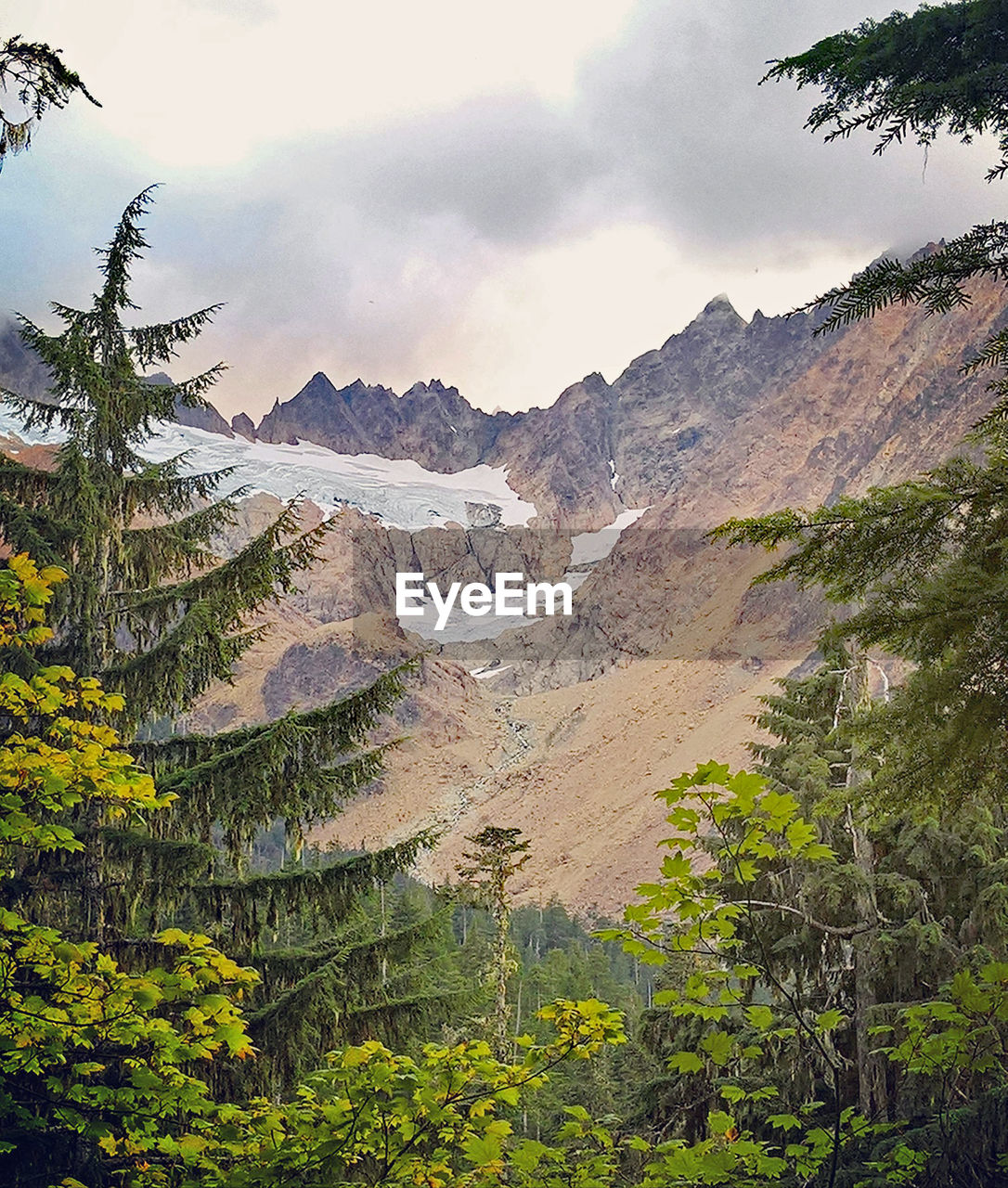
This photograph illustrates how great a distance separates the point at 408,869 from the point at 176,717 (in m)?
3.00

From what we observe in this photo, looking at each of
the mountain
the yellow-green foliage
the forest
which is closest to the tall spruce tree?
the forest

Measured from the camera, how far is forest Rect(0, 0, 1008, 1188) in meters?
4.16

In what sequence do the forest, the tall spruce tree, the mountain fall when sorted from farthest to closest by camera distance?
1. the mountain
2. the tall spruce tree
3. the forest

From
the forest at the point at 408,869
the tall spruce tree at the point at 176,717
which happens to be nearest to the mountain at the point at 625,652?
the forest at the point at 408,869

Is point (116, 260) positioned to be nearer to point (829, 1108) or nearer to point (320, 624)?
point (829, 1108)

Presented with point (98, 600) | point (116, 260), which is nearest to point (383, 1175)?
point (98, 600)

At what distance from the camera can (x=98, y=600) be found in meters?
9.52

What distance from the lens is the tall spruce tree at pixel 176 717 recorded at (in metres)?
8.49

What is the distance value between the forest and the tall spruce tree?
4cm

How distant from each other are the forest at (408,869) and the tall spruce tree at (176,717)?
4 cm

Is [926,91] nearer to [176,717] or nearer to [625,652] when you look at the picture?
[176,717]

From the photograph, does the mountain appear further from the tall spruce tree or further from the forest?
the tall spruce tree

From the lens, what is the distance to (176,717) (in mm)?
9367

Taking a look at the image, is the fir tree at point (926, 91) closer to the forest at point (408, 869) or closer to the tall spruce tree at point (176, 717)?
the forest at point (408, 869)
